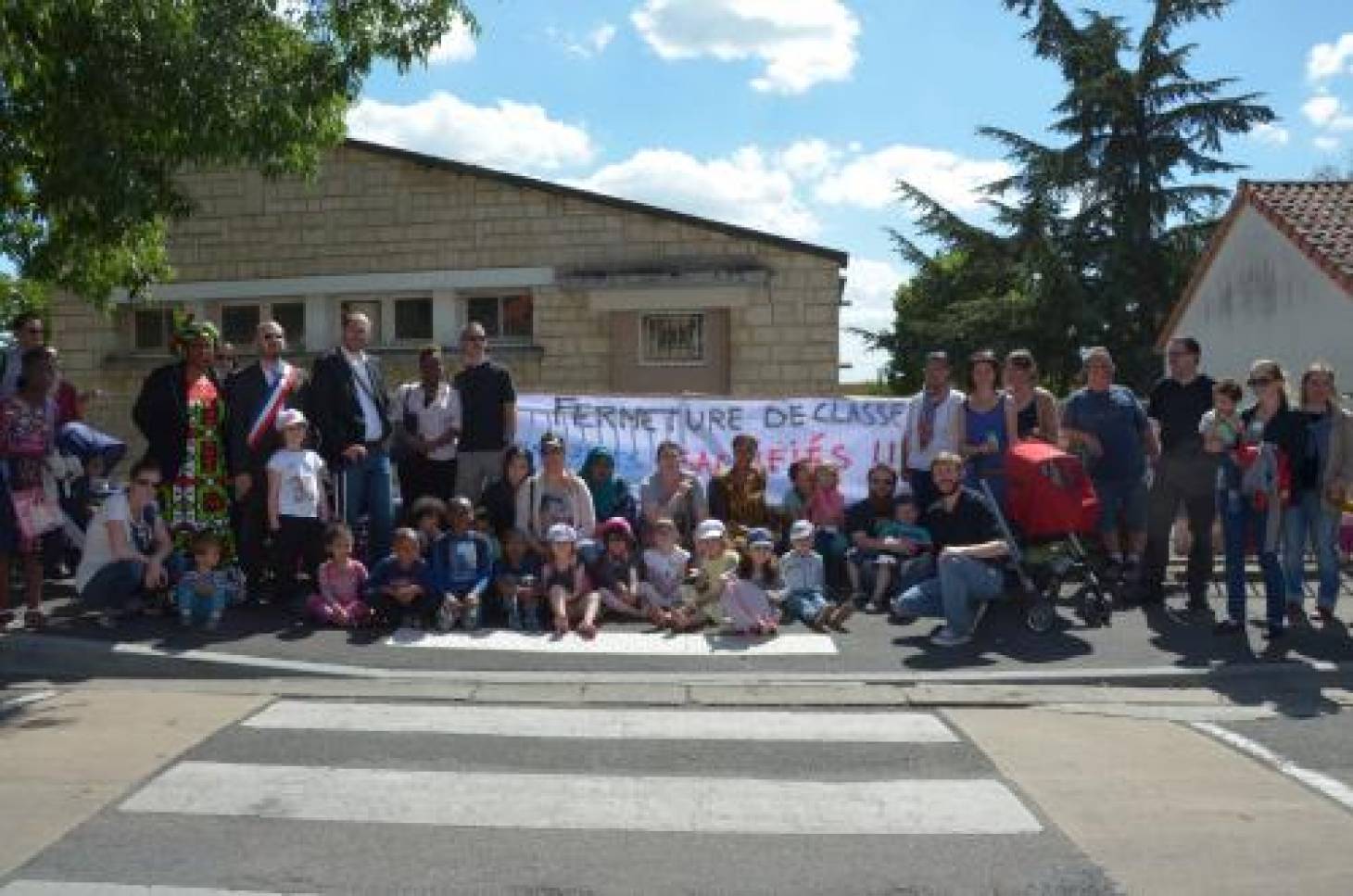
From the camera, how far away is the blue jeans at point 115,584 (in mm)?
9461

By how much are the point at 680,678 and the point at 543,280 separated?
1180 cm

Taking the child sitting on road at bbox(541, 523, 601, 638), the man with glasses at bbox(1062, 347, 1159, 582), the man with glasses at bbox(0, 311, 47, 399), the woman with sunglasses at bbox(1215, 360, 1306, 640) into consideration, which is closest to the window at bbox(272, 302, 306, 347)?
the man with glasses at bbox(0, 311, 47, 399)

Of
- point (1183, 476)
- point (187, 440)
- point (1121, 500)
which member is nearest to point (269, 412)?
point (187, 440)

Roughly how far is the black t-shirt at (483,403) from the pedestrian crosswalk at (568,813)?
3.50 meters

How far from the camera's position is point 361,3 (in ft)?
36.1

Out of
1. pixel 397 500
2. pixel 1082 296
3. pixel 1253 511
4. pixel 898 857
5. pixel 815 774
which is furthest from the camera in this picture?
pixel 1082 296

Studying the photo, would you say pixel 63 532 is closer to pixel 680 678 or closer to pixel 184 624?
pixel 184 624

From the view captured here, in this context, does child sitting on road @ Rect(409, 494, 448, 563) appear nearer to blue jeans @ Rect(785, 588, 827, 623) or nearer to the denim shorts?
blue jeans @ Rect(785, 588, 827, 623)

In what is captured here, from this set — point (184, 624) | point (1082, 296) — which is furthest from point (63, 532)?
point (1082, 296)

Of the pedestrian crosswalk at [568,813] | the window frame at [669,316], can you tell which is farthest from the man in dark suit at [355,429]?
the window frame at [669,316]

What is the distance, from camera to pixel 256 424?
1007cm

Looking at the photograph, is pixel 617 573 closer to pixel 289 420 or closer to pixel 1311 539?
pixel 289 420

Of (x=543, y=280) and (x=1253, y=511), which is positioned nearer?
(x=1253, y=511)

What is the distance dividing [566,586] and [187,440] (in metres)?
2.98
